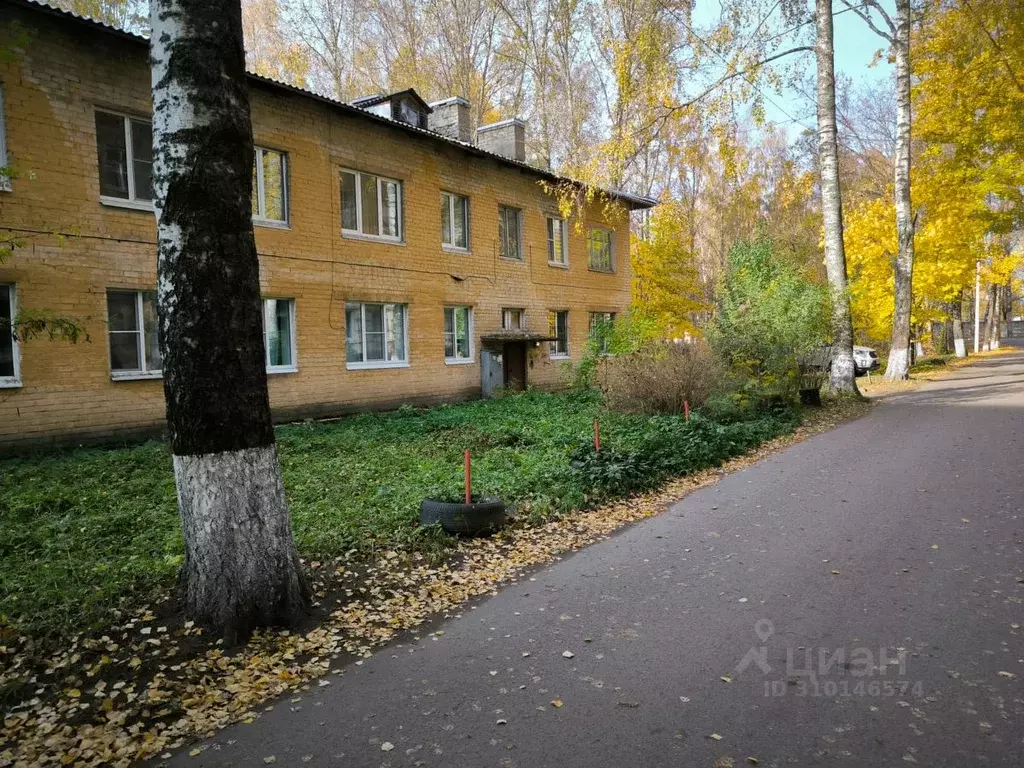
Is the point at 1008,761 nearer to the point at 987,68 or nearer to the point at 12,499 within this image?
the point at 12,499

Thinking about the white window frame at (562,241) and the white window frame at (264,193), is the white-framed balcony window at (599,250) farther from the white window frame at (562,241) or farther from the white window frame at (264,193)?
the white window frame at (264,193)

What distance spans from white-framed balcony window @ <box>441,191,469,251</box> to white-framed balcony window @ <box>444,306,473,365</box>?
68.7 inches

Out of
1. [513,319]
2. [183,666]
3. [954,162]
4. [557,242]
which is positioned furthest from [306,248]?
[954,162]

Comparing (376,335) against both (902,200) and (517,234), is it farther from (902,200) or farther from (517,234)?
(902,200)

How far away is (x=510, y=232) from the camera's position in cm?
2103

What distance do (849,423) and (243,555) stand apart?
12.5 metres

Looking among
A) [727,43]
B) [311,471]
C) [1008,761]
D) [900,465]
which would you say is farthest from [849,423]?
[1008,761]

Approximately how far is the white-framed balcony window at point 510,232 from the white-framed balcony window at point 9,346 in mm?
12584

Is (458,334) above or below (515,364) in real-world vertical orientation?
above

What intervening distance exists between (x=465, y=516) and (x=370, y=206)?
12.0 metres

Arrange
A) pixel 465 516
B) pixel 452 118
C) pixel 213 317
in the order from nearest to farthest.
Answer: pixel 213 317
pixel 465 516
pixel 452 118

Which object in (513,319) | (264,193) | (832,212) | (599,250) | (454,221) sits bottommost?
(513,319)

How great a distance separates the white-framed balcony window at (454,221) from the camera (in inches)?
735

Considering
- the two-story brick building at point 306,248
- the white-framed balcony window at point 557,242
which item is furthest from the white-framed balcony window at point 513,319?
the white-framed balcony window at point 557,242
